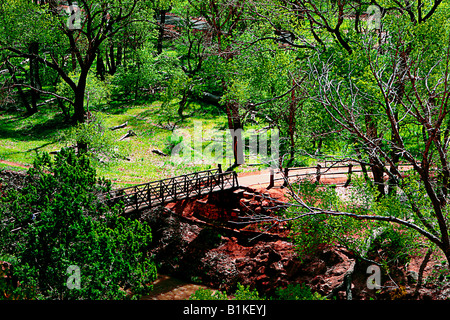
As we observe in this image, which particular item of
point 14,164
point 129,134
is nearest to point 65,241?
point 14,164

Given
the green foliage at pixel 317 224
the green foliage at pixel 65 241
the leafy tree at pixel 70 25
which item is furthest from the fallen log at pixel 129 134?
the green foliage at pixel 65 241

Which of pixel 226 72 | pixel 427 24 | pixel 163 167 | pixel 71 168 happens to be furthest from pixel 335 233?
pixel 163 167

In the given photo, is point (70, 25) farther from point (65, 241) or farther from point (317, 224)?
point (317, 224)

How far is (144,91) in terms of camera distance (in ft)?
143

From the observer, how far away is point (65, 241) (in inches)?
531

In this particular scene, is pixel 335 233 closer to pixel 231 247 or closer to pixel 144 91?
pixel 231 247

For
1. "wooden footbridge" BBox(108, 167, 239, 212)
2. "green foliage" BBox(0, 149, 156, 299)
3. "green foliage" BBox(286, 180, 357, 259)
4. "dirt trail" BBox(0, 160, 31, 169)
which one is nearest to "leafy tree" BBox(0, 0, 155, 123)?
"dirt trail" BBox(0, 160, 31, 169)

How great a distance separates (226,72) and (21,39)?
15.7 metres

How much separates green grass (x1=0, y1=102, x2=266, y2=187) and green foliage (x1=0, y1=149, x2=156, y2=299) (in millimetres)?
12168

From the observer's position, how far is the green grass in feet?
94.6

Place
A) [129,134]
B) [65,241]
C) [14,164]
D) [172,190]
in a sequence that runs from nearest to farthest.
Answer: [65,241] → [172,190] → [14,164] → [129,134]

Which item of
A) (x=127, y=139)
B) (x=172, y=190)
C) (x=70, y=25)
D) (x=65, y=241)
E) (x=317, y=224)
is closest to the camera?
(x=65, y=241)

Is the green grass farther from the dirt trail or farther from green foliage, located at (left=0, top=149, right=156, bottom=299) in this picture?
green foliage, located at (left=0, top=149, right=156, bottom=299)

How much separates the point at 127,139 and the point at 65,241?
21.1 meters
